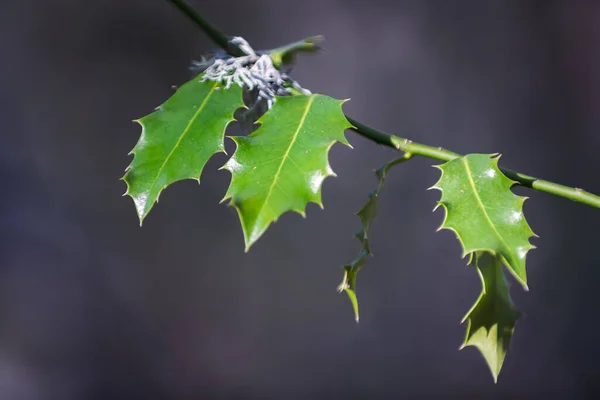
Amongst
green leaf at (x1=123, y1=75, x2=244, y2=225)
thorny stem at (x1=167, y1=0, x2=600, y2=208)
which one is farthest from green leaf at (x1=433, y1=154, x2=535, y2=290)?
green leaf at (x1=123, y1=75, x2=244, y2=225)

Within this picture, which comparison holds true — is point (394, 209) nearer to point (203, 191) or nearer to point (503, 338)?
point (203, 191)

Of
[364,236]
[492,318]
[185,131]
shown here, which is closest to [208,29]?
[185,131]

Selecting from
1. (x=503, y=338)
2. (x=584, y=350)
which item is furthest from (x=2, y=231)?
(x=584, y=350)

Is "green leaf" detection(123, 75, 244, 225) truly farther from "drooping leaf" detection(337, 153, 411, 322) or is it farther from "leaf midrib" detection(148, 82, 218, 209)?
"drooping leaf" detection(337, 153, 411, 322)

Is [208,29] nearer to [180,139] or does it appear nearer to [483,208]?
[180,139]

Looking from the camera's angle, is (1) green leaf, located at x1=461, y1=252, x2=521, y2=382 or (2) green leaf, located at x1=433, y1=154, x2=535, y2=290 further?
(1) green leaf, located at x1=461, y1=252, x2=521, y2=382

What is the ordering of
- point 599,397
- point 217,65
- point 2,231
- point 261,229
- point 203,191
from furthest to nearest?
point 599,397 → point 203,191 → point 2,231 → point 217,65 → point 261,229
